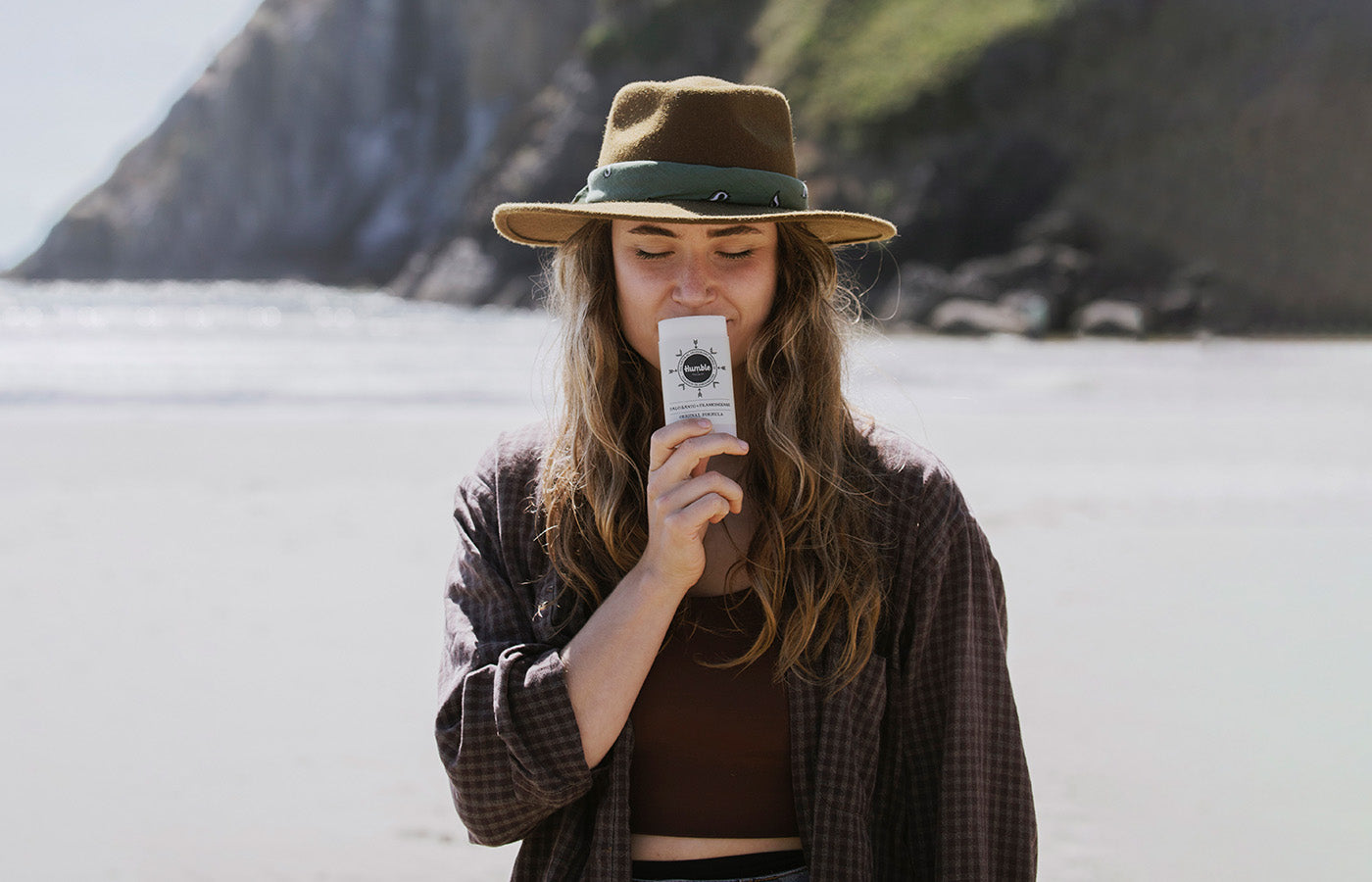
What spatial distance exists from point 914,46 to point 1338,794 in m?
46.8

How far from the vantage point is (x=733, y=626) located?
1766 millimetres

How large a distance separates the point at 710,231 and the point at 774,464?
1.15 ft

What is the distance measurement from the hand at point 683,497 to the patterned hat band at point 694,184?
0.34 metres

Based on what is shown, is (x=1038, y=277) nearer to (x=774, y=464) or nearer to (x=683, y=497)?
(x=774, y=464)

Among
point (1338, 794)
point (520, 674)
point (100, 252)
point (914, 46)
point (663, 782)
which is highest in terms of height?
point (100, 252)

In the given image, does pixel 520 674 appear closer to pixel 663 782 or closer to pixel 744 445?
pixel 663 782

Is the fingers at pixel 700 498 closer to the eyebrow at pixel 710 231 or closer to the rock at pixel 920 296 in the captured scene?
the eyebrow at pixel 710 231

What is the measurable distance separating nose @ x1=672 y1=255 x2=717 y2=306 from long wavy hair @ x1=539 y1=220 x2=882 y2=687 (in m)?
0.13

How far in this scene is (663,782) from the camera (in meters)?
1.74

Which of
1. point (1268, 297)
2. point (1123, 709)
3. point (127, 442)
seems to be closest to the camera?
point (1123, 709)

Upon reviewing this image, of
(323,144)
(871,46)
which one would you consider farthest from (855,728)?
(323,144)

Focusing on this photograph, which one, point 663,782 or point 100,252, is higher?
point 100,252

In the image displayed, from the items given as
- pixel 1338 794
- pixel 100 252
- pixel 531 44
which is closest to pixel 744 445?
pixel 1338 794

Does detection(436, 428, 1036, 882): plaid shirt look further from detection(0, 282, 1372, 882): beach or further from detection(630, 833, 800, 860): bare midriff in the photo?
detection(0, 282, 1372, 882): beach
